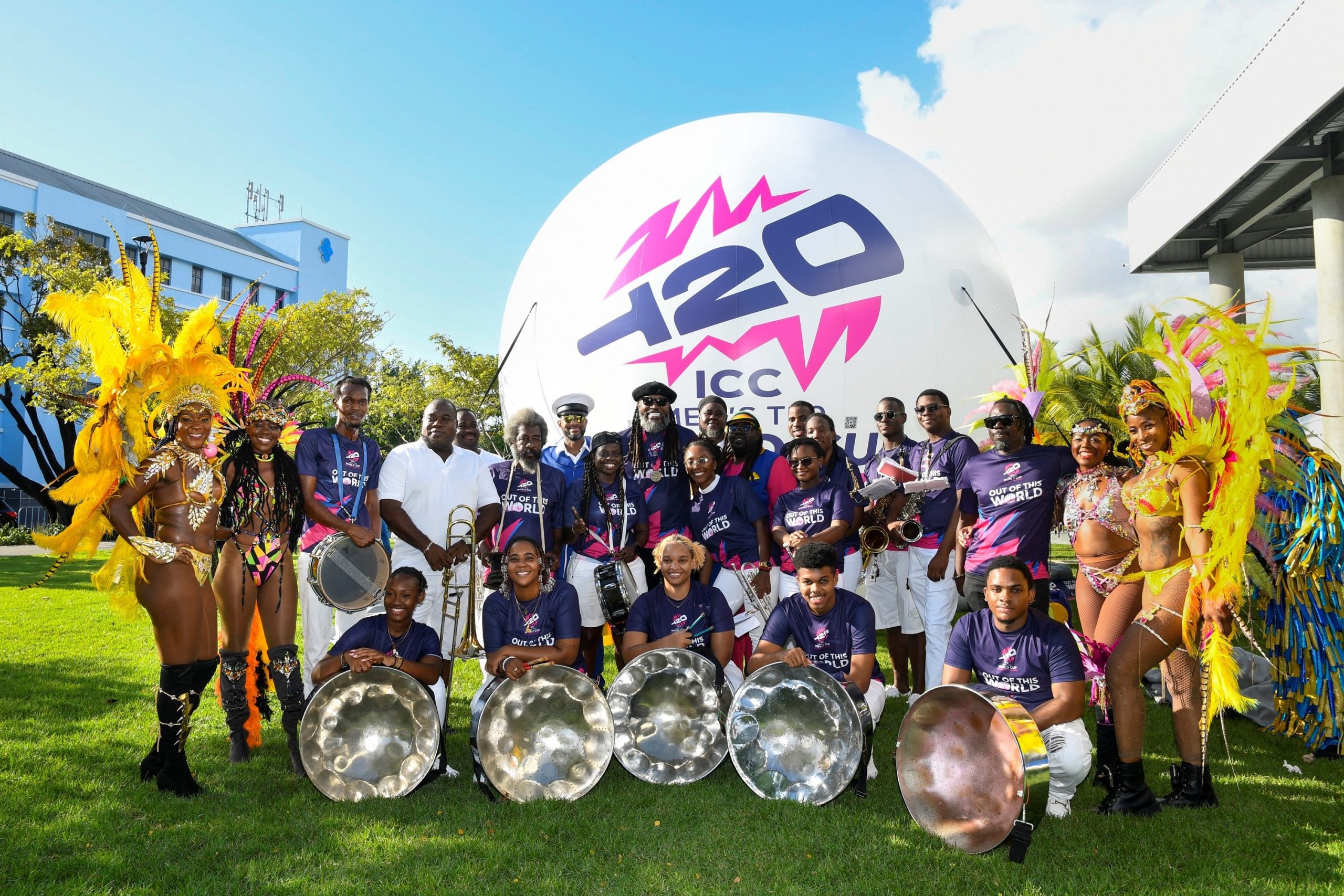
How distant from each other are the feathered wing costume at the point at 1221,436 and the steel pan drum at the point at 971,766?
3.29ft

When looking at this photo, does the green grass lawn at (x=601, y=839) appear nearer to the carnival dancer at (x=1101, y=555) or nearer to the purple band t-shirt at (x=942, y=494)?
the carnival dancer at (x=1101, y=555)

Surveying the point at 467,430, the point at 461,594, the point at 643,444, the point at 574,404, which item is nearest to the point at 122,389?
the point at 461,594

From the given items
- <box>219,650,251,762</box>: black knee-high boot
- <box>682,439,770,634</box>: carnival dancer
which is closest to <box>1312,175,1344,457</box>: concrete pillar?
<box>682,439,770,634</box>: carnival dancer

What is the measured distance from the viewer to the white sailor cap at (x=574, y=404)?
6191 millimetres

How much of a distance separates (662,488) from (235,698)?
2739mm

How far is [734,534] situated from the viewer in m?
5.48

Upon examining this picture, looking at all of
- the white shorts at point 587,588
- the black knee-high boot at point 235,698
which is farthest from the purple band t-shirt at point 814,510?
the black knee-high boot at point 235,698

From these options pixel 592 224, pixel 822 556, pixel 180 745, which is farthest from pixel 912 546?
pixel 180 745

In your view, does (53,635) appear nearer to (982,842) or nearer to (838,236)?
(838,236)

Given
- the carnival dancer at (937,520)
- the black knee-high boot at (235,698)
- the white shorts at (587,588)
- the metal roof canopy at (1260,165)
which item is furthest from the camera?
the metal roof canopy at (1260,165)

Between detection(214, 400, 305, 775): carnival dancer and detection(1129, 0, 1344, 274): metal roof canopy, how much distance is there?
1051 centimetres

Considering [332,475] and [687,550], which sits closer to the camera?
[687,550]

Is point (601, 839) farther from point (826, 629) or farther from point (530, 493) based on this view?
point (530, 493)

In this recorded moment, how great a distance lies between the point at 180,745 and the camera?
4219 mm
